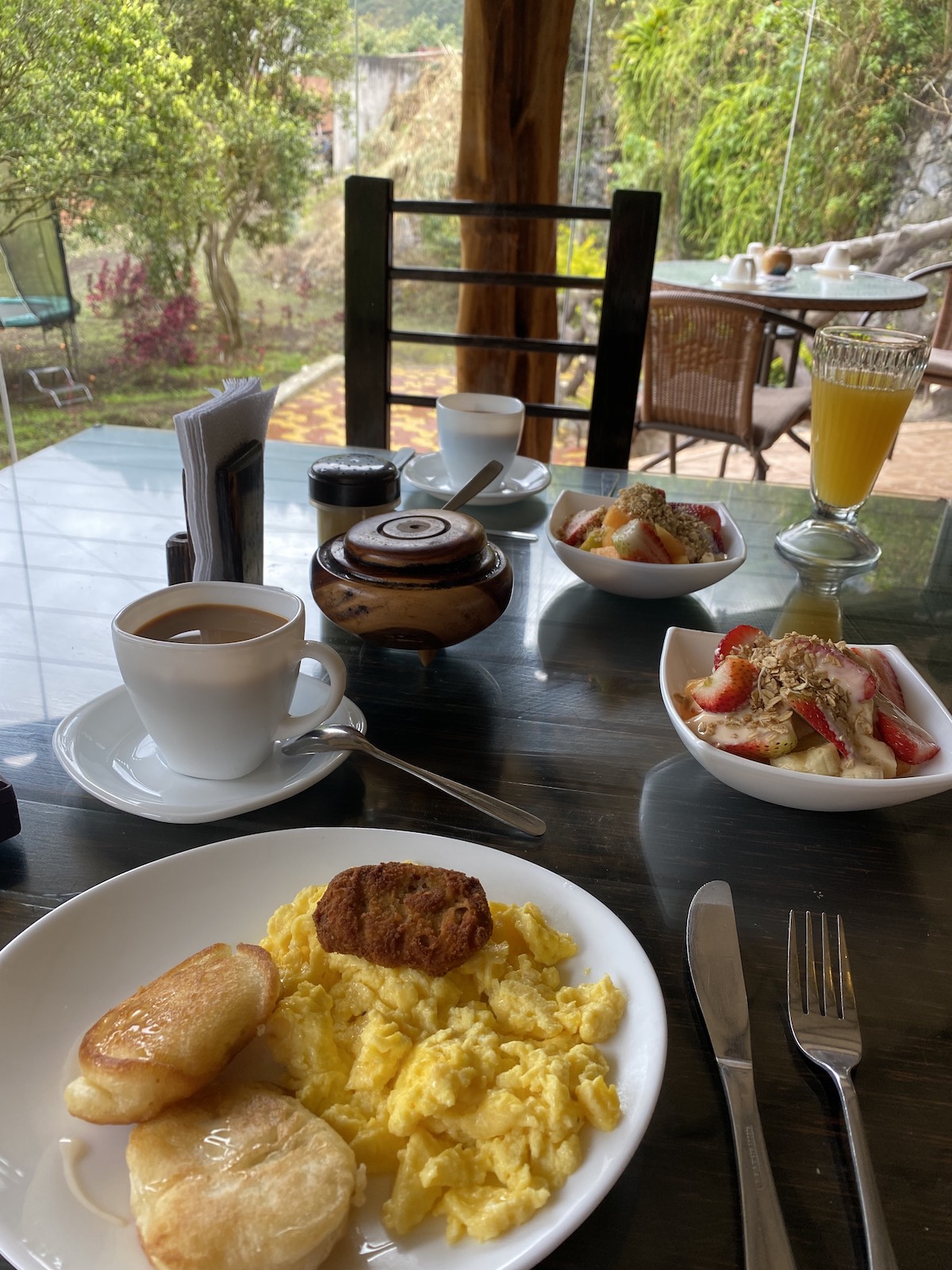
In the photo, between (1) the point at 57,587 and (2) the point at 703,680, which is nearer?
(2) the point at 703,680

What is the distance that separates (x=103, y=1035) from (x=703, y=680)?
24.5 inches

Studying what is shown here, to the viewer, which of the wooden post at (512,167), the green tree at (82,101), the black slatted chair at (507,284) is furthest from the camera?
the green tree at (82,101)

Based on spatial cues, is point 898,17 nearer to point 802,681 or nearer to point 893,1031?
point 802,681

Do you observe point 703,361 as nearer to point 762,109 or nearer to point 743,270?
point 743,270

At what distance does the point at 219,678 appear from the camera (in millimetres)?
752

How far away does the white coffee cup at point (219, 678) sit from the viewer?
0.75m

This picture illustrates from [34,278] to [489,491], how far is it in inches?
115

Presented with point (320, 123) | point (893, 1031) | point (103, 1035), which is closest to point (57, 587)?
point (103, 1035)

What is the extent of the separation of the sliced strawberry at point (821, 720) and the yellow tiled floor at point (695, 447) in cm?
354

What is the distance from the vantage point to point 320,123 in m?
4.40

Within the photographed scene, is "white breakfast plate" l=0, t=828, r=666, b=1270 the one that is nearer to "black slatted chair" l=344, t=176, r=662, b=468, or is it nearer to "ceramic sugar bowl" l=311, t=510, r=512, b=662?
"ceramic sugar bowl" l=311, t=510, r=512, b=662

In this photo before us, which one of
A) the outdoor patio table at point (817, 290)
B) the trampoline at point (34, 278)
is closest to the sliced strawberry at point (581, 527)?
the trampoline at point (34, 278)

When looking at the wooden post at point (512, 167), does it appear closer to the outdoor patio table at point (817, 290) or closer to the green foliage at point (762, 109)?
the outdoor patio table at point (817, 290)

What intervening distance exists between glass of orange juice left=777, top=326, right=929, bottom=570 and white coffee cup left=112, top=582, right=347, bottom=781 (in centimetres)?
88
